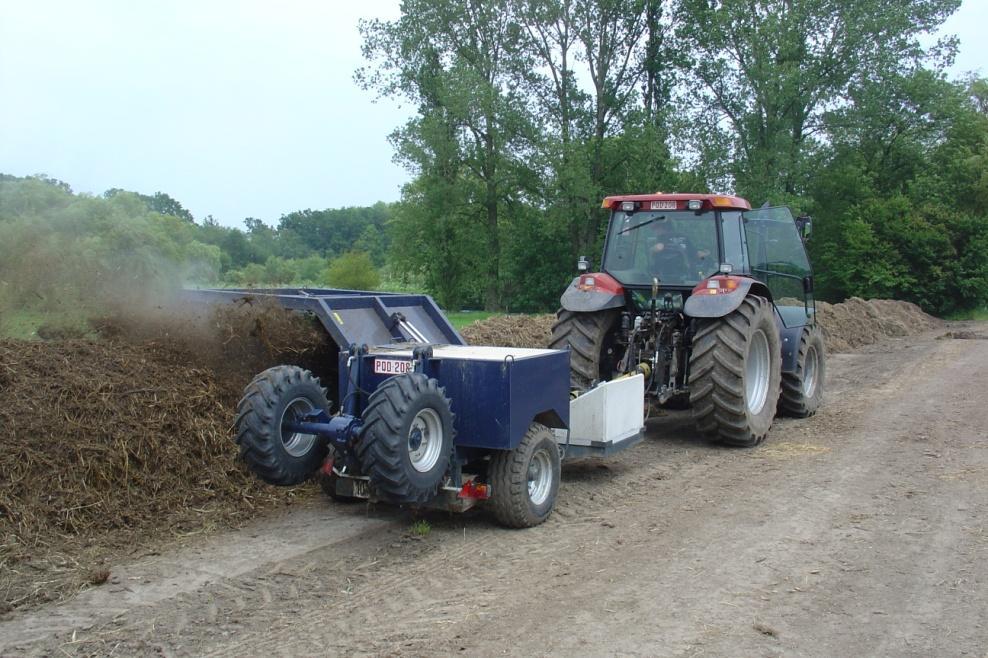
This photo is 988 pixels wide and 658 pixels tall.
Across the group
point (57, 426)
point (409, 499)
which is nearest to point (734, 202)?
point (409, 499)

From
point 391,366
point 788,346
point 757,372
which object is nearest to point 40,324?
point 391,366

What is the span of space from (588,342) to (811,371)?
3.44 metres

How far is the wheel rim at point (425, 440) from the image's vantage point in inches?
195

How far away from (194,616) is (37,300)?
4011mm

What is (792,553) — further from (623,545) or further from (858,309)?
(858,309)

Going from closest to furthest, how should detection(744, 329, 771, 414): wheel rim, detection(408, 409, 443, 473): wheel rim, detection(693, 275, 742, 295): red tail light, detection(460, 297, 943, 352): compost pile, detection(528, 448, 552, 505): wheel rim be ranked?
1. detection(408, 409, 443, 473): wheel rim
2. detection(528, 448, 552, 505): wheel rim
3. detection(693, 275, 742, 295): red tail light
4. detection(744, 329, 771, 414): wheel rim
5. detection(460, 297, 943, 352): compost pile

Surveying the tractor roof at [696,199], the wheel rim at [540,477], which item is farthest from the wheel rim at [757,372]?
the wheel rim at [540,477]

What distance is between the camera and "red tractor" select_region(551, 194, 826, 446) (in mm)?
7953

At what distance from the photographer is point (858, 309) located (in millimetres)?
22172

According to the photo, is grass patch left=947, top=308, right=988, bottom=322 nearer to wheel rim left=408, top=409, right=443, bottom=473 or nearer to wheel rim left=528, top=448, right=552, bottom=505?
wheel rim left=528, top=448, right=552, bottom=505

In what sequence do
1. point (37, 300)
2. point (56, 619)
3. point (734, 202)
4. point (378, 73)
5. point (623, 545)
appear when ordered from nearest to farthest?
point (56, 619) < point (623, 545) < point (37, 300) < point (734, 202) < point (378, 73)

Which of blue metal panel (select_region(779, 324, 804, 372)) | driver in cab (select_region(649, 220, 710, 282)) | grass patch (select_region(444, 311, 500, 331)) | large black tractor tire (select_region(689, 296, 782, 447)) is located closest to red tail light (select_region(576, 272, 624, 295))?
driver in cab (select_region(649, 220, 710, 282))

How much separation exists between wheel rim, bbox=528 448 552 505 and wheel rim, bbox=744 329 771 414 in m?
3.48

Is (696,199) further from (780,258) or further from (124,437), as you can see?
(124,437)
